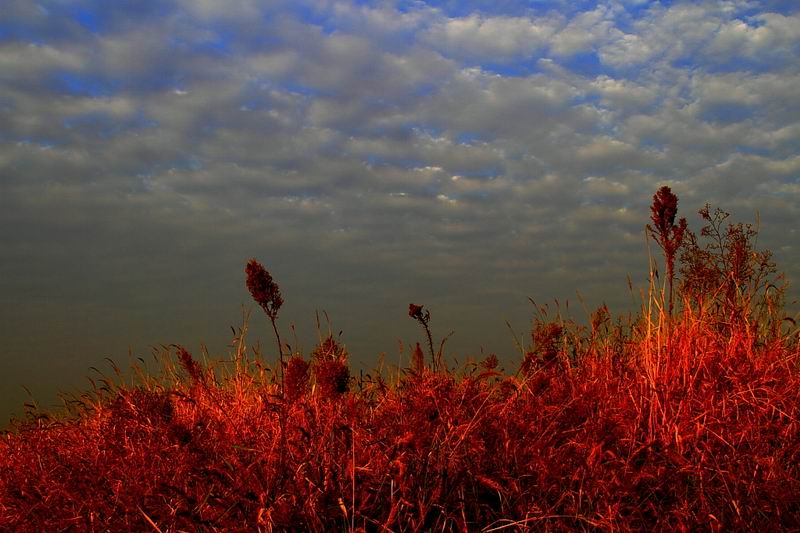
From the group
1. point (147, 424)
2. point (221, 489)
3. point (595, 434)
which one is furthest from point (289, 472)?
point (147, 424)

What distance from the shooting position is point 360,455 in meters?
4.66

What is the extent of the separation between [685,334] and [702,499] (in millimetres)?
Result: 3199

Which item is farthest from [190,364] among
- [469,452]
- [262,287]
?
[469,452]

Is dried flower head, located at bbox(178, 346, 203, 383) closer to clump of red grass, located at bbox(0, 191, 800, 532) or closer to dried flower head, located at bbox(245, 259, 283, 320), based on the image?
clump of red grass, located at bbox(0, 191, 800, 532)

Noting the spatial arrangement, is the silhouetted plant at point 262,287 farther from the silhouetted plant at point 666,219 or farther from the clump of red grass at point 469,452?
the silhouetted plant at point 666,219

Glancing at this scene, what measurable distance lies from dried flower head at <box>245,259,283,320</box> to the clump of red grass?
0.22ft

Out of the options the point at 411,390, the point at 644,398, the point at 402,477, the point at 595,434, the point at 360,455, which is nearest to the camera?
the point at 402,477

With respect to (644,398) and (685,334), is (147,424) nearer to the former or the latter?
(644,398)

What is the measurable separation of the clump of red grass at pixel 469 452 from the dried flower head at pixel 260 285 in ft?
0.22

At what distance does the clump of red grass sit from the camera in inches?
157

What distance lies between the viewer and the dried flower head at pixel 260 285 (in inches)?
252

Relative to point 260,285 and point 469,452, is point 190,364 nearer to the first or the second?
point 260,285

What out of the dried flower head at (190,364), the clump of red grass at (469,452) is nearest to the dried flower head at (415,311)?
the clump of red grass at (469,452)

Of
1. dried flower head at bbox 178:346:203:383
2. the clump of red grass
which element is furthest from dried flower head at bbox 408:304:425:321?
dried flower head at bbox 178:346:203:383
